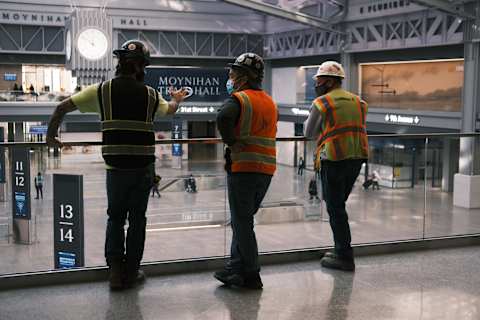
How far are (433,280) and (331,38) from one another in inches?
1099

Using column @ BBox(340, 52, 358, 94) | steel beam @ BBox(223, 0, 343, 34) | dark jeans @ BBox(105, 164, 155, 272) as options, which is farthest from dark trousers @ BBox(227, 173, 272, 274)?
column @ BBox(340, 52, 358, 94)

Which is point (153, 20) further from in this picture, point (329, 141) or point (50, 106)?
point (329, 141)

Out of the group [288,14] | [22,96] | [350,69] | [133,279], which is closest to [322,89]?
[133,279]

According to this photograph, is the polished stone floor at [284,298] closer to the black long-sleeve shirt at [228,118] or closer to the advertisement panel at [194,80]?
the black long-sleeve shirt at [228,118]

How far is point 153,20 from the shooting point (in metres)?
34.6

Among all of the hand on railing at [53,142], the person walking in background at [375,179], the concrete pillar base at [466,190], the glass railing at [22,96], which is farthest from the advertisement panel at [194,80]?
the hand on railing at [53,142]

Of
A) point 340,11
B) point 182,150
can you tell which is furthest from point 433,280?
point 340,11

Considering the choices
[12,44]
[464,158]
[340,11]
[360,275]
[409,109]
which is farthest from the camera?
[12,44]

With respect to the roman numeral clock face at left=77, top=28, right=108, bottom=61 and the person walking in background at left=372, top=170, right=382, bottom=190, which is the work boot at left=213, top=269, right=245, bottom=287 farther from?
the roman numeral clock face at left=77, top=28, right=108, bottom=61

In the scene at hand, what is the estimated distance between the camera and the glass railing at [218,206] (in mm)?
5176

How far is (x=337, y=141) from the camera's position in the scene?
16.3 feet

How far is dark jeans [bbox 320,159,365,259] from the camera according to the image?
5082 mm

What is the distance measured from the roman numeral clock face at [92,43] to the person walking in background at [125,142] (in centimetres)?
2376

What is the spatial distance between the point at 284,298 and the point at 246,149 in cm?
105
